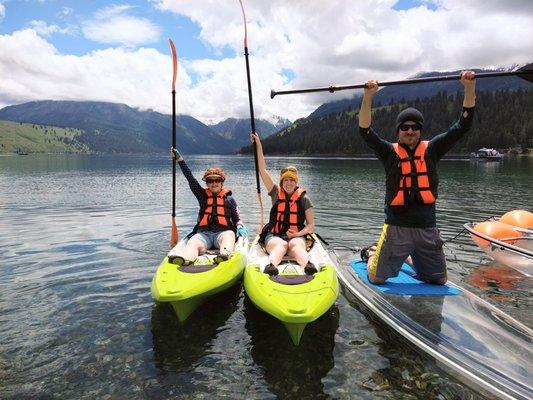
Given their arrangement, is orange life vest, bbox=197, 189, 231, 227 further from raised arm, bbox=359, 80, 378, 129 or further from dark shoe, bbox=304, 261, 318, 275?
raised arm, bbox=359, 80, 378, 129

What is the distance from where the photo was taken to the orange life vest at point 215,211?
1006 centimetres

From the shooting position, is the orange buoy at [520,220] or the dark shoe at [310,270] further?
the orange buoy at [520,220]

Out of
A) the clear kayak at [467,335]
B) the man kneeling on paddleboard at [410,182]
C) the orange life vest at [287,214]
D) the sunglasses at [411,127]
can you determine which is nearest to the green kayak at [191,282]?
the orange life vest at [287,214]

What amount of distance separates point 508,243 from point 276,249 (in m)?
6.58

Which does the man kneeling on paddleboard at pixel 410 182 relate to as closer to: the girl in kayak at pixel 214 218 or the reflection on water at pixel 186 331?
the reflection on water at pixel 186 331

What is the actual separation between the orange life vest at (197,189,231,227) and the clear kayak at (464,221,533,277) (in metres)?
6.65

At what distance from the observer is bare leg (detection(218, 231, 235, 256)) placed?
872 centimetres

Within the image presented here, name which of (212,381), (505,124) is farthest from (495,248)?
(505,124)

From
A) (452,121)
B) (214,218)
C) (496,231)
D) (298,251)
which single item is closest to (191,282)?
(298,251)

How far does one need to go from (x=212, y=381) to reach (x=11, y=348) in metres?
3.65

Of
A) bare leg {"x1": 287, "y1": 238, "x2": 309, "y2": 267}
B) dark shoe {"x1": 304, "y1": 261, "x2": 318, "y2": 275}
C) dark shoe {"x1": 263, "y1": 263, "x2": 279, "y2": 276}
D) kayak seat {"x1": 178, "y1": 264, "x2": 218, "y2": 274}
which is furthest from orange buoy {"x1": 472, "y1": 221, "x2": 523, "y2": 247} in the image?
kayak seat {"x1": 178, "y1": 264, "x2": 218, "y2": 274}

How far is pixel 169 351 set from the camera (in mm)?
6758

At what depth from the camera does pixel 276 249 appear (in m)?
8.55

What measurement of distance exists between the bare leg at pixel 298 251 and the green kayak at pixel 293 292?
0.54 feet
